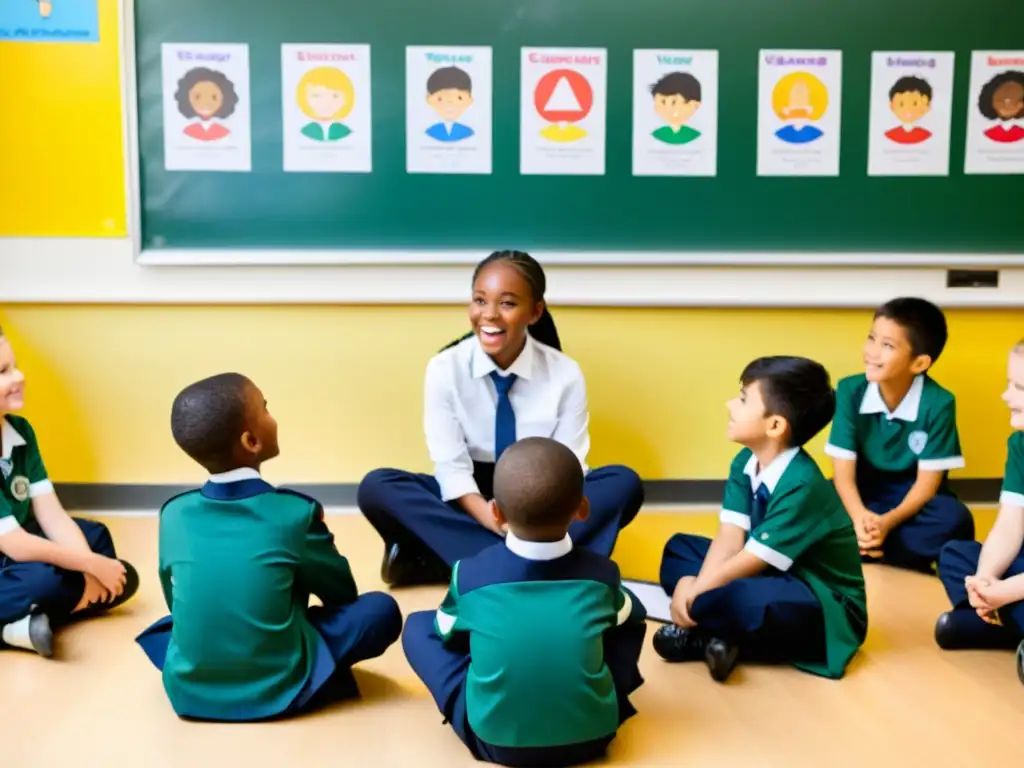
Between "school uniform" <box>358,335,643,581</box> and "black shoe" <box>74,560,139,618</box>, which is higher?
"school uniform" <box>358,335,643,581</box>

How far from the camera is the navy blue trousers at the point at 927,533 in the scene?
276 centimetres

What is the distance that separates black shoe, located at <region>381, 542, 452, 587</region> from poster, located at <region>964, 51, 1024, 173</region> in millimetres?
2069

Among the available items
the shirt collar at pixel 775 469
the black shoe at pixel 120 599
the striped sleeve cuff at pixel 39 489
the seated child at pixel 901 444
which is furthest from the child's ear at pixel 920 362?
the striped sleeve cuff at pixel 39 489

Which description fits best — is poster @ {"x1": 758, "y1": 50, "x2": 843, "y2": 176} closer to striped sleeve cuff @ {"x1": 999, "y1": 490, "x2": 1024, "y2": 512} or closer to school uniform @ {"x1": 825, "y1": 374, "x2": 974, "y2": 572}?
school uniform @ {"x1": 825, "y1": 374, "x2": 974, "y2": 572}

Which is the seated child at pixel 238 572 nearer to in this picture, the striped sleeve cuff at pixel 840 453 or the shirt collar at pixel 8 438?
the shirt collar at pixel 8 438

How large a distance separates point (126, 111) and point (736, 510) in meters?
2.13

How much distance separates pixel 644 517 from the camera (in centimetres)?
325

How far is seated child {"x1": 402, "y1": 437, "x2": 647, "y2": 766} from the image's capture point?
5.16 feet

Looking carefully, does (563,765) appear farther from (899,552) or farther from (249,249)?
(249,249)

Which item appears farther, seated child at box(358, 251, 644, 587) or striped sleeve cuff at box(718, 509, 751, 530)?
seated child at box(358, 251, 644, 587)

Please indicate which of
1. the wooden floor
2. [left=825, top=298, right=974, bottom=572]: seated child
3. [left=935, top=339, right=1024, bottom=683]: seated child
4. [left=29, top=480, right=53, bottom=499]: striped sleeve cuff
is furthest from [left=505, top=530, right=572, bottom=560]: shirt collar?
[left=825, top=298, right=974, bottom=572]: seated child

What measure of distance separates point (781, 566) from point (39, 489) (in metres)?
1.65

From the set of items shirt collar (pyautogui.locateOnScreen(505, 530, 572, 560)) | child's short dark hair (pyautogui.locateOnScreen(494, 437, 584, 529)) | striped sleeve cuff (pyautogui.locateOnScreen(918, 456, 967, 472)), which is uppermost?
child's short dark hair (pyautogui.locateOnScreen(494, 437, 584, 529))

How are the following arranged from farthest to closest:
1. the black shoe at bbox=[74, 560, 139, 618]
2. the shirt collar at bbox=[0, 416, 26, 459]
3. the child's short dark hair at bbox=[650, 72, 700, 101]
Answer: the child's short dark hair at bbox=[650, 72, 700, 101]
the black shoe at bbox=[74, 560, 139, 618]
the shirt collar at bbox=[0, 416, 26, 459]
